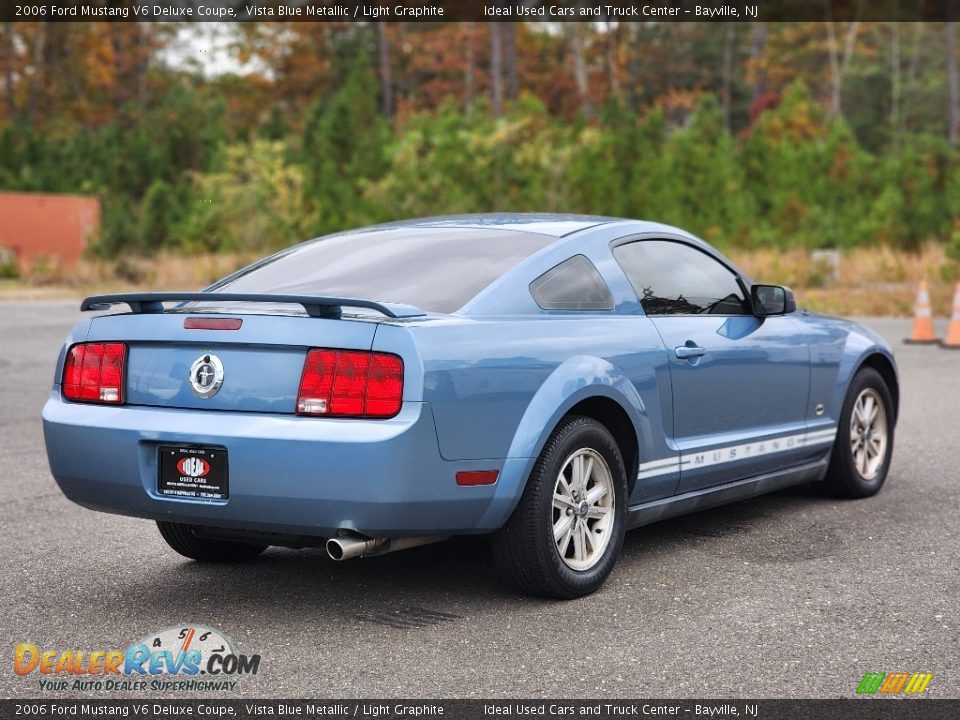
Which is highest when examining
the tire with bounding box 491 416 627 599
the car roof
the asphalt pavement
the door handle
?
the car roof

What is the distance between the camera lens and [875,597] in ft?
17.2

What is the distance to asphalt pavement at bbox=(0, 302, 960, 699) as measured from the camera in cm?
425

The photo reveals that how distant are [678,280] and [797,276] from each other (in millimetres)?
20700

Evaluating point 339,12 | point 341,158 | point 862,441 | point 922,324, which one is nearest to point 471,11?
point 339,12

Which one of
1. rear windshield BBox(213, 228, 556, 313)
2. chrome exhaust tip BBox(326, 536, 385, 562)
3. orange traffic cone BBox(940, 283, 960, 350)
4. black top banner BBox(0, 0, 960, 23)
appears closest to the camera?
chrome exhaust tip BBox(326, 536, 385, 562)

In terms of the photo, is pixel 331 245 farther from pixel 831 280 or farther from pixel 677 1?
pixel 677 1

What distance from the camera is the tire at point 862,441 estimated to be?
7230 millimetres

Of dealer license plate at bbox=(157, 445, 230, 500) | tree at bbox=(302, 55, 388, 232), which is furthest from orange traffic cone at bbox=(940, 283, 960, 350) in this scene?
tree at bbox=(302, 55, 388, 232)

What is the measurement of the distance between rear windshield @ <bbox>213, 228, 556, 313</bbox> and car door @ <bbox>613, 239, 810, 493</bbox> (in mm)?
673

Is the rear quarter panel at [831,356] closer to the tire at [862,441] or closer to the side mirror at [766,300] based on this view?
the tire at [862,441]

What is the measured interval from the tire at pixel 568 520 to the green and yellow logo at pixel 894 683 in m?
1.28

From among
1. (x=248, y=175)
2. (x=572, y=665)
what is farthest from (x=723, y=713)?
(x=248, y=175)

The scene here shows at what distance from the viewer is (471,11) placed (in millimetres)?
52344

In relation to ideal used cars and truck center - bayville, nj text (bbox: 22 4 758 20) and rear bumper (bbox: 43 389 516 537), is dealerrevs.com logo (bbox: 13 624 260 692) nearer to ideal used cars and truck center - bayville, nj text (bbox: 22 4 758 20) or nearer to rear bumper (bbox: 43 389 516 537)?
rear bumper (bbox: 43 389 516 537)
